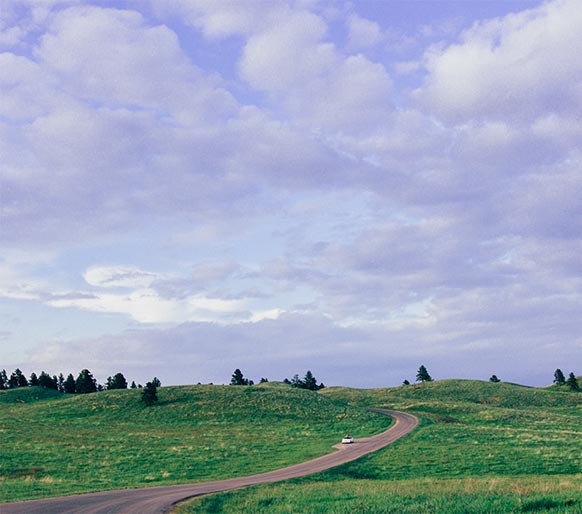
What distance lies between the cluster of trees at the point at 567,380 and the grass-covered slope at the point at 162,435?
282ft

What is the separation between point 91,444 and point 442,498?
45.8 metres

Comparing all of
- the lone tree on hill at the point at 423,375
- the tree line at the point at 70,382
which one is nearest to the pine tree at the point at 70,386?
the tree line at the point at 70,382

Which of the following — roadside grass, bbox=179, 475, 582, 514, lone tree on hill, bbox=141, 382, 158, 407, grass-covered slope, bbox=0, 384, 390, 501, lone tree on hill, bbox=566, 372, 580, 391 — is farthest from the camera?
lone tree on hill, bbox=566, 372, 580, 391

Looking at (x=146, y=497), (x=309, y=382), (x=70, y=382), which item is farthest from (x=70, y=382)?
(x=146, y=497)

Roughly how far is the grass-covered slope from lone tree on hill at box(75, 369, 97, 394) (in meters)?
28.2

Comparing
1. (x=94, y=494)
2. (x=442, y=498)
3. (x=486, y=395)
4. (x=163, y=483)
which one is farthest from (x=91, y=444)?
A: (x=486, y=395)

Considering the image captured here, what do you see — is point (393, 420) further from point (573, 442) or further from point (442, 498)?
point (442, 498)

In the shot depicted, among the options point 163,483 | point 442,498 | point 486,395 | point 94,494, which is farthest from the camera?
point 486,395

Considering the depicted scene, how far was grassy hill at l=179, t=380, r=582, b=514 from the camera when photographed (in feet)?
77.7

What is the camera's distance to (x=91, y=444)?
58156 millimetres

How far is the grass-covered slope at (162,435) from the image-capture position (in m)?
41.4

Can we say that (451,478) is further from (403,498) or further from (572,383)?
(572,383)

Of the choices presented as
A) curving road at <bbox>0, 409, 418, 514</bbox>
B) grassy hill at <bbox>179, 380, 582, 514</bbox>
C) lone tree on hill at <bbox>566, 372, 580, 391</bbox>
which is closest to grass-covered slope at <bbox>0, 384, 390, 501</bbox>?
curving road at <bbox>0, 409, 418, 514</bbox>

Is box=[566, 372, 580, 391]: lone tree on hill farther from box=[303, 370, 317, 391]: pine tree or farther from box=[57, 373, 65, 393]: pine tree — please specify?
box=[57, 373, 65, 393]: pine tree
